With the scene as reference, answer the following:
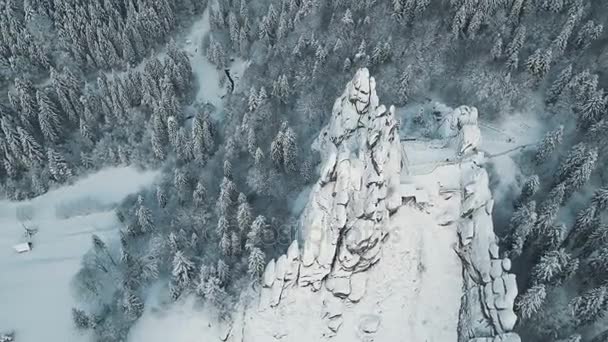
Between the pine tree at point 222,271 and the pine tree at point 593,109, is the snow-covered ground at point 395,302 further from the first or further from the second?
the pine tree at point 593,109

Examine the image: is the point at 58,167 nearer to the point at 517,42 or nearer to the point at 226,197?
the point at 226,197

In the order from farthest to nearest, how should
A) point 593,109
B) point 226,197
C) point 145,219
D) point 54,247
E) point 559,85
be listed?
point 54,247 → point 145,219 → point 559,85 → point 226,197 → point 593,109

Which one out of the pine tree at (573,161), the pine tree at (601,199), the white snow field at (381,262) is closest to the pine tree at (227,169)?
the white snow field at (381,262)

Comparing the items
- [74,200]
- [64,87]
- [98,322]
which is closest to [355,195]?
[98,322]

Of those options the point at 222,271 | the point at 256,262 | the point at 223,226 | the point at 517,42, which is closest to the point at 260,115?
the point at 223,226

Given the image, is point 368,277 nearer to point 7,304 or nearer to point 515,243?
point 515,243

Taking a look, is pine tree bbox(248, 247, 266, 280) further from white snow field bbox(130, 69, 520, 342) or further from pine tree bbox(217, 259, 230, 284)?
pine tree bbox(217, 259, 230, 284)

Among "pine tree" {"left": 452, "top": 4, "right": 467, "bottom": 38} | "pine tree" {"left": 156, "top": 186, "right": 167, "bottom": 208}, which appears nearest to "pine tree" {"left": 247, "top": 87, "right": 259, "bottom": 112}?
"pine tree" {"left": 156, "top": 186, "right": 167, "bottom": 208}
